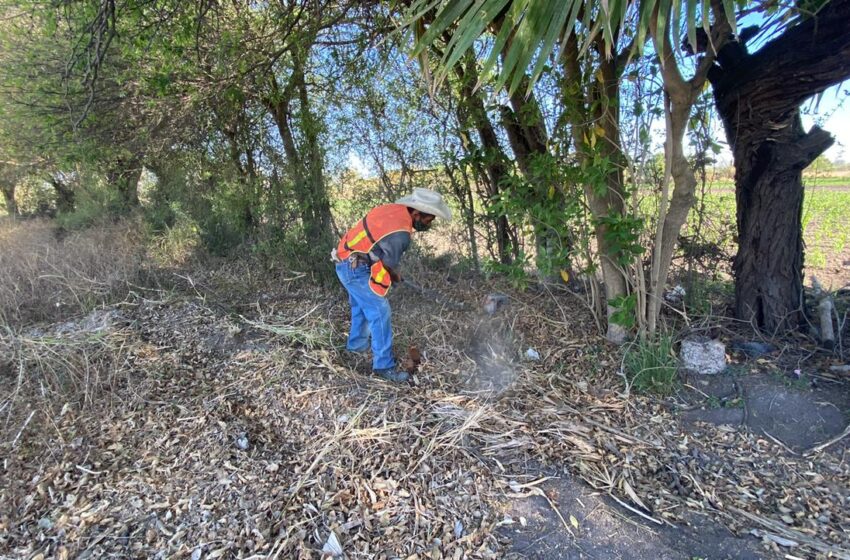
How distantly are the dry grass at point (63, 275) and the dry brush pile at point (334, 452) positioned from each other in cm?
71

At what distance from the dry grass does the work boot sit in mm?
3200

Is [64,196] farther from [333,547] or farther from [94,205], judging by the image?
[333,547]

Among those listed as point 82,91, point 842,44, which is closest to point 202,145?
point 82,91

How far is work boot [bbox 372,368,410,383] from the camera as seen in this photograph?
3.33 meters

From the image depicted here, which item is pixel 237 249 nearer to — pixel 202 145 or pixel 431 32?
pixel 202 145

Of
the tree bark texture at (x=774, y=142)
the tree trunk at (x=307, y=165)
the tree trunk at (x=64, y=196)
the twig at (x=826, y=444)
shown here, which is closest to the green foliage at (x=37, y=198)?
the tree trunk at (x=64, y=196)

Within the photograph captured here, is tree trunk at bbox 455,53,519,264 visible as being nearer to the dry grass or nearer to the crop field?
the crop field

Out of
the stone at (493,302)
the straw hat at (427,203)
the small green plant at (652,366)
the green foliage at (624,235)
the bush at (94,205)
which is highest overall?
the bush at (94,205)

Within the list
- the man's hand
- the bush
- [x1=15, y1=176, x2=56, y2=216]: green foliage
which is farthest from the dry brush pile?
[x1=15, y1=176, x2=56, y2=216]: green foliage

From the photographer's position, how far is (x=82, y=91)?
201 inches

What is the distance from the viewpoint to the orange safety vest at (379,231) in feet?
10.3

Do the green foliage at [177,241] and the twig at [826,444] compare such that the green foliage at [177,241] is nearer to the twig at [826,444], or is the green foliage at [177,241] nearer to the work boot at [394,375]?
the work boot at [394,375]

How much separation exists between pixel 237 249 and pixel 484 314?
404cm

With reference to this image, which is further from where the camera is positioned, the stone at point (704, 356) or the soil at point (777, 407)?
the stone at point (704, 356)
